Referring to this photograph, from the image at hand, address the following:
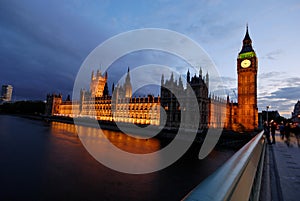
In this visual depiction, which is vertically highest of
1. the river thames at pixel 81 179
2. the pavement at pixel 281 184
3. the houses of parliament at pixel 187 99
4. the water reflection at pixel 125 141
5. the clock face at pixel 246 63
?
the clock face at pixel 246 63

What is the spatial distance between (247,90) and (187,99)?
2126 cm

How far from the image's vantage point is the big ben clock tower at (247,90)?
48031 mm

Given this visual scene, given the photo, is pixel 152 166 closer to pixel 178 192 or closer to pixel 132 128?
pixel 178 192

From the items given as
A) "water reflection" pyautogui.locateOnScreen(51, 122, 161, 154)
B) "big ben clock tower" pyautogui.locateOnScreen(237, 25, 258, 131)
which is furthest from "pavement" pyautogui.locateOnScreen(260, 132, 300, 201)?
"big ben clock tower" pyautogui.locateOnScreen(237, 25, 258, 131)

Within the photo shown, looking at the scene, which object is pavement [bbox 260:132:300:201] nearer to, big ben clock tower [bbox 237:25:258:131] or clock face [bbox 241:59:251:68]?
big ben clock tower [bbox 237:25:258:131]

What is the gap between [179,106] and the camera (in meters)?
40.9

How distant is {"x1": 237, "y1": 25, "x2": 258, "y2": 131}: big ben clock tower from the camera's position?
4803 centimetres

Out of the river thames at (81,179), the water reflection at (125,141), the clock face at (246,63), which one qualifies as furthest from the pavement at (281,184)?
the clock face at (246,63)

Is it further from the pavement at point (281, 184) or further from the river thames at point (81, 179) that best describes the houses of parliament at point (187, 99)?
the pavement at point (281, 184)

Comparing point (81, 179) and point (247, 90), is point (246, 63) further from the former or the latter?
point (81, 179)

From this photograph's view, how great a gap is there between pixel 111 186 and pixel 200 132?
84.3 ft

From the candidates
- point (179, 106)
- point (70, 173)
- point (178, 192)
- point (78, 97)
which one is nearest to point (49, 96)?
point (78, 97)

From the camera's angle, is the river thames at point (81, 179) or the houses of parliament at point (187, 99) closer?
the river thames at point (81, 179)

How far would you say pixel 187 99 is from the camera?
39.8 m
